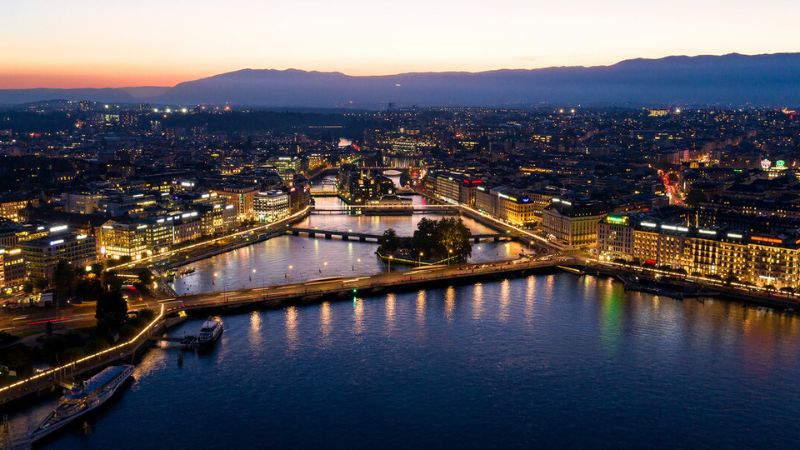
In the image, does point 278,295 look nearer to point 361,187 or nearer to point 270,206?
point 270,206

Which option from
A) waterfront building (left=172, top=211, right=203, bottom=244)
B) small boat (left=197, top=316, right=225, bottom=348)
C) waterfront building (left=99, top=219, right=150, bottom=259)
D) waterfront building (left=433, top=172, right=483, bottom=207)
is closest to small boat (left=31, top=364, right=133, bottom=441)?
small boat (left=197, top=316, right=225, bottom=348)

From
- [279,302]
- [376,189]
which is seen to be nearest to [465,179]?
[376,189]

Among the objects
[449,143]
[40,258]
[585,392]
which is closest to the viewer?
[585,392]

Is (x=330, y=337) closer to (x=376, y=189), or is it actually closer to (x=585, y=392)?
(x=585, y=392)

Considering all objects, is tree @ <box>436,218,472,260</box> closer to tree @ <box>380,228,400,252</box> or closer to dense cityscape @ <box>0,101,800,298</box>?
tree @ <box>380,228,400,252</box>

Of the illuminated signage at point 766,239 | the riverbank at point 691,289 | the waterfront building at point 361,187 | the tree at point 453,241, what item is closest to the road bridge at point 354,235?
the tree at point 453,241

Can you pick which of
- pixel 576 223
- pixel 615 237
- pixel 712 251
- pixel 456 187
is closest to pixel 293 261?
pixel 576 223
